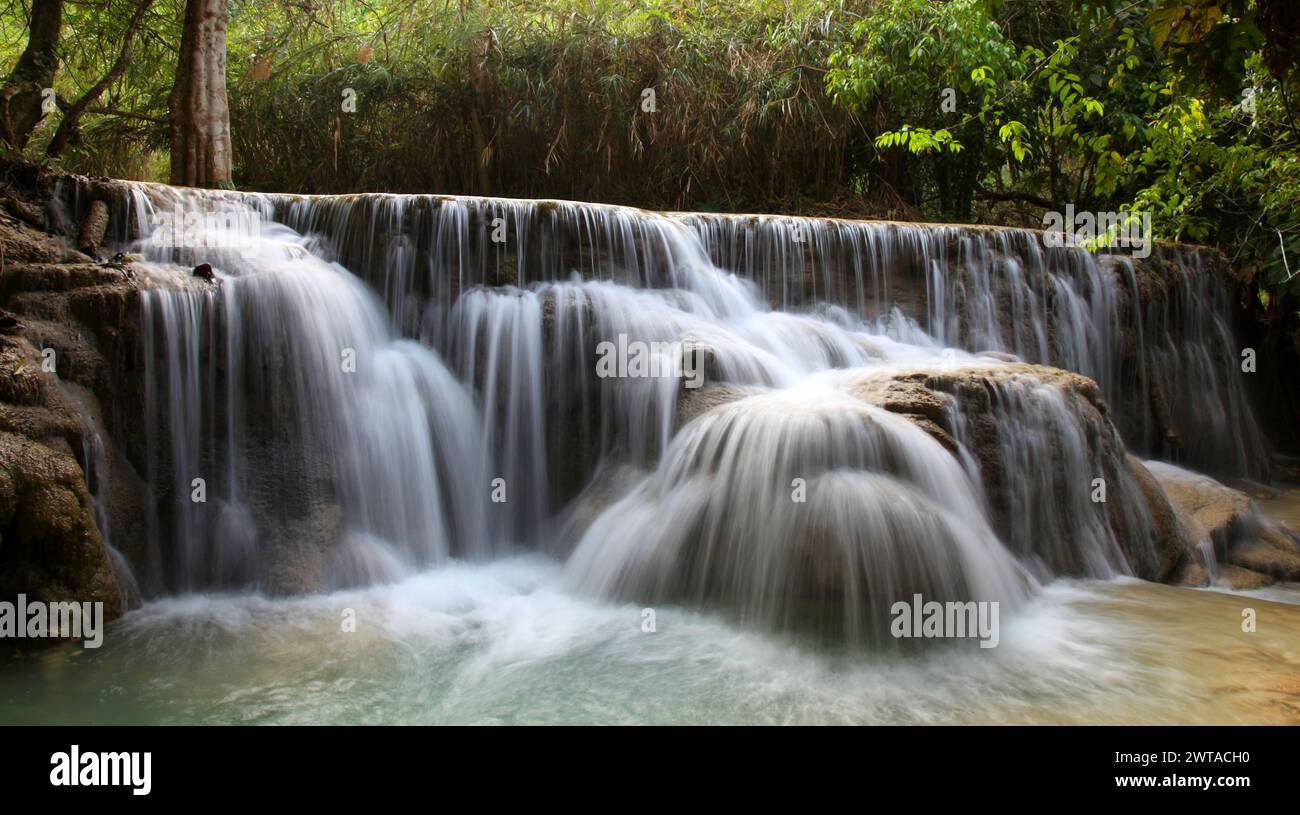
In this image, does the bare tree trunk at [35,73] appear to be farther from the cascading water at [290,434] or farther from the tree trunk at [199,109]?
the cascading water at [290,434]

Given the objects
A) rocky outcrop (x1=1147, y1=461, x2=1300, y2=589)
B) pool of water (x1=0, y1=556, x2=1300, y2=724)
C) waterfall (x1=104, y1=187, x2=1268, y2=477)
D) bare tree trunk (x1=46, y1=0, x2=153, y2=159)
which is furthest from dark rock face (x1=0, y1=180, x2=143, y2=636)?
rocky outcrop (x1=1147, y1=461, x2=1300, y2=589)

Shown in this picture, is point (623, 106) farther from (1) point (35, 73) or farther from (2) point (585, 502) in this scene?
(2) point (585, 502)

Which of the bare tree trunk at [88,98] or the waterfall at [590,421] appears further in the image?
the bare tree trunk at [88,98]

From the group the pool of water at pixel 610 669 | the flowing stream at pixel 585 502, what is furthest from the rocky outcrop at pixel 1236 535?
the pool of water at pixel 610 669

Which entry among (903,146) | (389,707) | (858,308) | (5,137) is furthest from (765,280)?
(5,137)

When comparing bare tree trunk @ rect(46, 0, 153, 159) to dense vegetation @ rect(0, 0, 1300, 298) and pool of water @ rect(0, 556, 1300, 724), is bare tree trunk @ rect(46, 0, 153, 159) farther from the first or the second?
pool of water @ rect(0, 556, 1300, 724)

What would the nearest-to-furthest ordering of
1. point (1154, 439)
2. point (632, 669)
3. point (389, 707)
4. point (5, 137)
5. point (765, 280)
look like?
point (389, 707)
point (632, 669)
point (5, 137)
point (765, 280)
point (1154, 439)

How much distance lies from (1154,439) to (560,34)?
8.59 meters

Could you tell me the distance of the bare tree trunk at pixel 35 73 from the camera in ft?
24.7

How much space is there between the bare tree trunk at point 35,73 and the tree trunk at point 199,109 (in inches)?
42.2

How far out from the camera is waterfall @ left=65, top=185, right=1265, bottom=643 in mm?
4703

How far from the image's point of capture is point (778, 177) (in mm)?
10875

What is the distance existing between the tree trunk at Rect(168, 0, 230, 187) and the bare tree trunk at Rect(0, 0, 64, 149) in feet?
3.51

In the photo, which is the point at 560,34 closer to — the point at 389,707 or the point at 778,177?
the point at 778,177
